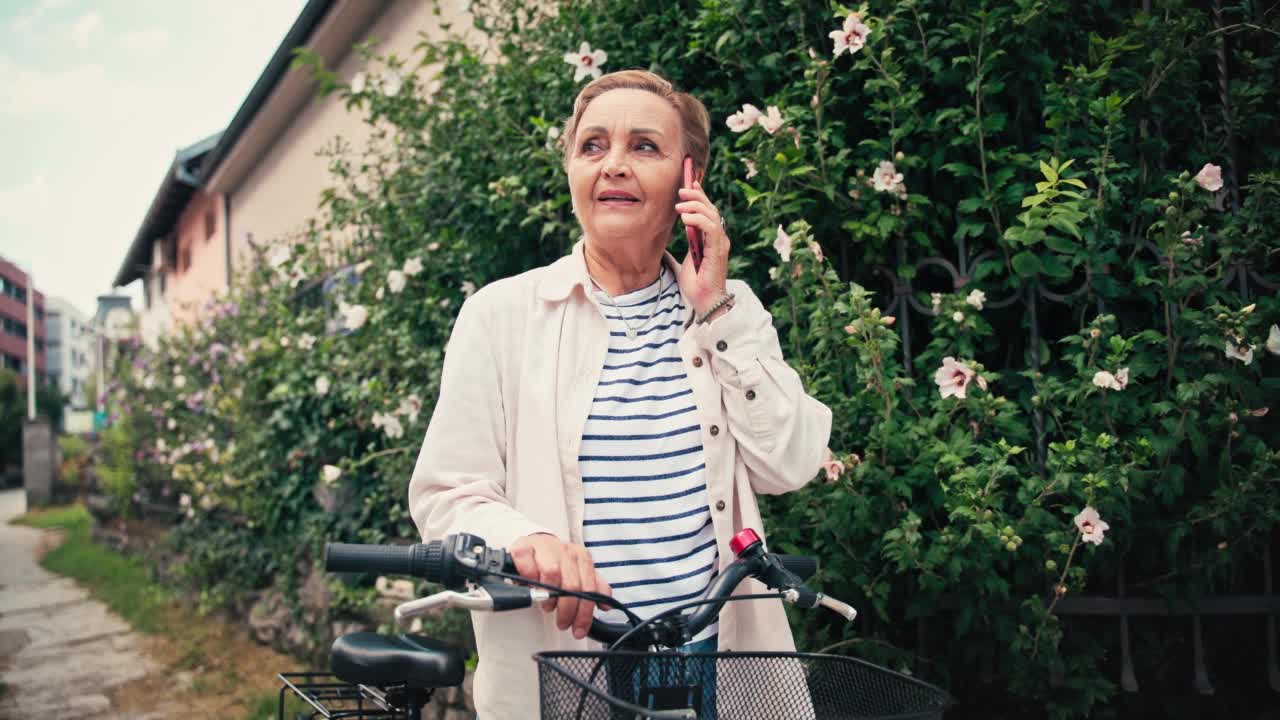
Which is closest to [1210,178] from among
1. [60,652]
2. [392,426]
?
[392,426]

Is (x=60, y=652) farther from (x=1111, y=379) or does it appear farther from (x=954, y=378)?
(x=1111, y=379)

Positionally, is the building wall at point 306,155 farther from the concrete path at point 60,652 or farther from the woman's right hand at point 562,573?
the woman's right hand at point 562,573

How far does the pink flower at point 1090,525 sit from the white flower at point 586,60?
7.05 feet

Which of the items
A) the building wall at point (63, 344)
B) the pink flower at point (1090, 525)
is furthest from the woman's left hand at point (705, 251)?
the building wall at point (63, 344)

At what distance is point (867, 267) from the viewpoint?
2.92 m

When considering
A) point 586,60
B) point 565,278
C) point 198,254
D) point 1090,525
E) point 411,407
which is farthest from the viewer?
point 198,254

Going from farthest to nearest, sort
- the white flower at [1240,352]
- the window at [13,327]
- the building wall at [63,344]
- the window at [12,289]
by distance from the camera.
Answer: the building wall at [63,344] → the window at [13,327] → the window at [12,289] → the white flower at [1240,352]

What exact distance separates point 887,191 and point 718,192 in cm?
59

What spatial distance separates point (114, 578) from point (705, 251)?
964 centimetres

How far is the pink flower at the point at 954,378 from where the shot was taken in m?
2.45

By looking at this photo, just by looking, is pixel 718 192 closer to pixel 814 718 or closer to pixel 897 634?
pixel 897 634

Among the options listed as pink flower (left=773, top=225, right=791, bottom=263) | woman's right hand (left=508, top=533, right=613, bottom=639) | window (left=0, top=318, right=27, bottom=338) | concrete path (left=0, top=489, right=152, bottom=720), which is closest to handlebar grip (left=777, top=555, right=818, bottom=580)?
woman's right hand (left=508, top=533, right=613, bottom=639)

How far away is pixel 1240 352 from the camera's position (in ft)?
7.64

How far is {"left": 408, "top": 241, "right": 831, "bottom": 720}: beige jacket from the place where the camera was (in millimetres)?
1519
